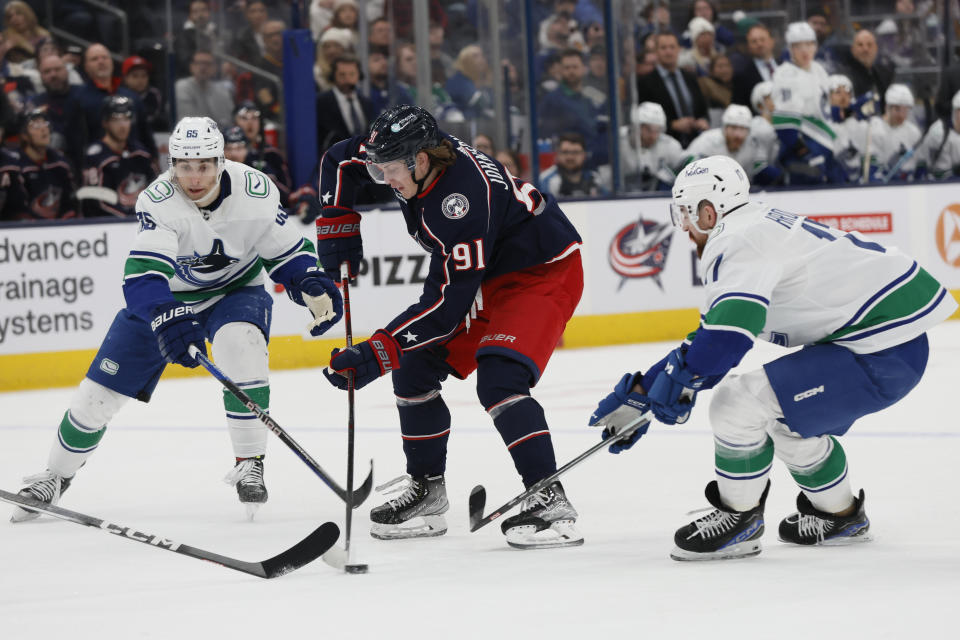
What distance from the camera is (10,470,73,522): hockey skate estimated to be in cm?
414

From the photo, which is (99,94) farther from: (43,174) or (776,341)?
(776,341)

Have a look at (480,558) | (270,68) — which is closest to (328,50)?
(270,68)

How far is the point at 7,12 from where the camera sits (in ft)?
25.9

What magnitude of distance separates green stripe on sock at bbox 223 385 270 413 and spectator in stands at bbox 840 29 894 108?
23.6 feet

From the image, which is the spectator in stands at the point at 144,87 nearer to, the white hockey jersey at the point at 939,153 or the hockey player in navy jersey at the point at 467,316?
the hockey player in navy jersey at the point at 467,316

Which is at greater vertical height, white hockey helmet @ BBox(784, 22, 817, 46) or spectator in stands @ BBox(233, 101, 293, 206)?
white hockey helmet @ BBox(784, 22, 817, 46)

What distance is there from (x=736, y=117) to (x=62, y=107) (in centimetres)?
423

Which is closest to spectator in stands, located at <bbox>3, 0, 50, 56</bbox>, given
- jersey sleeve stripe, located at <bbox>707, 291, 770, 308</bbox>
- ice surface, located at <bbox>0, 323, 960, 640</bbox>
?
ice surface, located at <bbox>0, 323, 960, 640</bbox>

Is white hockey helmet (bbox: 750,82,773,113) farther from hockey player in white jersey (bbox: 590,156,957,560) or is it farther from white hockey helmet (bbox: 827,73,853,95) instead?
hockey player in white jersey (bbox: 590,156,957,560)

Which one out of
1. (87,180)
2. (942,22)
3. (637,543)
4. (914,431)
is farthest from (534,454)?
(942,22)

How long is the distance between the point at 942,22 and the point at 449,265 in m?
8.41

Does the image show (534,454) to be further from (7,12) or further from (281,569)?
(7,12)

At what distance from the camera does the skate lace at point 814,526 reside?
3416mm

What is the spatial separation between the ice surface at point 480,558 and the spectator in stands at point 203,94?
9.59 ft
